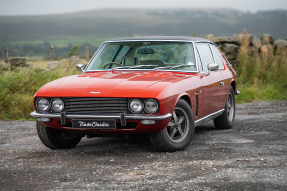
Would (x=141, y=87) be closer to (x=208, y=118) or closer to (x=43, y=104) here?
(x=43, y=104)

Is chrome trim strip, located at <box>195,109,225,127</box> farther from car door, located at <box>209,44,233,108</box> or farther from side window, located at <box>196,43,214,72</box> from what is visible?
side window, located at <box>196,43,214,72</box>

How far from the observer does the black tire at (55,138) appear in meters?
5.93

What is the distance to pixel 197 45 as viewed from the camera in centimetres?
697

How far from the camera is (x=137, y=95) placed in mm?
5164

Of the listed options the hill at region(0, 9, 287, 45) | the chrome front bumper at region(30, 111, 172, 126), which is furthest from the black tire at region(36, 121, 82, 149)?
the hill at region(0, 9, 287, 45)

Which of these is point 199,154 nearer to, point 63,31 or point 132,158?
point 132,158

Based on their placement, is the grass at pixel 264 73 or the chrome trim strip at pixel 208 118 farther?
the grass at pixel 264 73

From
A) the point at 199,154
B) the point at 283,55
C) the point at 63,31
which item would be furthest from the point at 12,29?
the point at 199,154

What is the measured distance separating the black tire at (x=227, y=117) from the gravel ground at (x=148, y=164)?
436 mm

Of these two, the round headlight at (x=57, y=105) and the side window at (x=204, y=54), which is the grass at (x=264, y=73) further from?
the round headlight at (x=57, y=105)

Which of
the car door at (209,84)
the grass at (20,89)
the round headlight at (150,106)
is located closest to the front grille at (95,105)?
the round headlight at (150,106)

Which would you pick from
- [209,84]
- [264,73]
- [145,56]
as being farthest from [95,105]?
[264,73]

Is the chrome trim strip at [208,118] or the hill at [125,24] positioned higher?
the hill at [125,24]

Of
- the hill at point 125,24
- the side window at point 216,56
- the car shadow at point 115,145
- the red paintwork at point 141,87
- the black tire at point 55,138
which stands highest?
the hill at point 125,24
